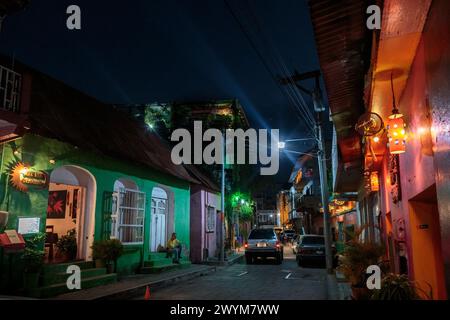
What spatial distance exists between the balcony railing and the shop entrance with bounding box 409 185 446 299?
8.18 m

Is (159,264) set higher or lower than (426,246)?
lower

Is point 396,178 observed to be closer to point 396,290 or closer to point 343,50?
point 396,290

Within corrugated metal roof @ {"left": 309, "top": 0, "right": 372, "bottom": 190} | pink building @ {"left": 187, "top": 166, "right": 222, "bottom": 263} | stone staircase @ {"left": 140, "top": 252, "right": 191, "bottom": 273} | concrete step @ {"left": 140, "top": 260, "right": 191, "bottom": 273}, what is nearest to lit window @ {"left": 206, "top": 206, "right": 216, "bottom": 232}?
pink building @ {"left": 187, "top": 166, "right": 222, "bottom": 263}

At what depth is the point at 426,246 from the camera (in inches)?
257

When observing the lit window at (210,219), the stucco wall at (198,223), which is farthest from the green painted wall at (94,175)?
the lit window at (210,219)

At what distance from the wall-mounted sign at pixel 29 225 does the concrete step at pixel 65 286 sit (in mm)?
1519

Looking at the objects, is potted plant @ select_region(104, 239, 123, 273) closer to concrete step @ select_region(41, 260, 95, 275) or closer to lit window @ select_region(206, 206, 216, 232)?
concrete step @ select_region(41, 260, 95, 275)

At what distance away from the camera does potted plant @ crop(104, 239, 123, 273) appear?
42.0 feet

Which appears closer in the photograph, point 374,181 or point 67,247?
point 374,181

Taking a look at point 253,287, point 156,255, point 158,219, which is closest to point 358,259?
point 253,287

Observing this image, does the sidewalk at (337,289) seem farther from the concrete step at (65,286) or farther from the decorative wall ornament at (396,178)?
the concrete step at (65,286)

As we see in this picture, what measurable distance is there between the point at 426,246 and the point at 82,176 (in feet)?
35.3

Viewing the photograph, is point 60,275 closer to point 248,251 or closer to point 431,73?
point 431,73
